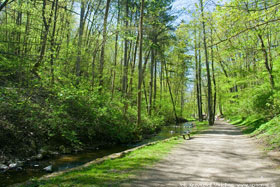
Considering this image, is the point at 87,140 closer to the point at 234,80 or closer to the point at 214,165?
the point at 214,165

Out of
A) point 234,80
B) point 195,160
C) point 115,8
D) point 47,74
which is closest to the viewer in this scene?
point 195,160

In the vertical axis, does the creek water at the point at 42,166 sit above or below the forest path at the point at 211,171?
below

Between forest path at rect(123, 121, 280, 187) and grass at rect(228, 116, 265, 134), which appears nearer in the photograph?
forest path at rect(123, 121, 280, 187)

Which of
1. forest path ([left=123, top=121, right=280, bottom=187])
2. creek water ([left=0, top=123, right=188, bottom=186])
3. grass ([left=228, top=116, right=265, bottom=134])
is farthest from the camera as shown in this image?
grass ([left=228, top=116, right=265, bottom=134])

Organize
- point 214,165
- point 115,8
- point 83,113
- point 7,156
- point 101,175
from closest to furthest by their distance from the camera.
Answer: point 101,175 → point 214,165 → point 7,156 → point 83,113 → point 115,8

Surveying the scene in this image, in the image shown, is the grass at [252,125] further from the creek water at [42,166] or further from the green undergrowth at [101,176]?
the green undergrowth at [101,176]

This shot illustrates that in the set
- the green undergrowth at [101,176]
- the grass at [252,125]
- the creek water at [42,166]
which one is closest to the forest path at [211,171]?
the green undergrowth at [101,176]

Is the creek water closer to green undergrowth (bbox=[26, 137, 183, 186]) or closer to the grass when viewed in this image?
green undergrowth (bbox=[26, 137, 183, 186])

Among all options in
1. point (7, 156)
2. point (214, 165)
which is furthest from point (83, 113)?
point (214, 165)

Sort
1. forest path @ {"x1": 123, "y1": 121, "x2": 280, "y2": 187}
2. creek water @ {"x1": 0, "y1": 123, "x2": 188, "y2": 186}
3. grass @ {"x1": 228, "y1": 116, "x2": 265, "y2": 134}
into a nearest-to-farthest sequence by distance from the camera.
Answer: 1. forest path @ {"x1": 123, "y1": 121, "x2": 280, "y2": 187}
2. creek water @ {"x1": 0, "y1": 123, "x2": 188, "y2": 186}
3. grass @ {"x1": 228, "y1": 116, "x2": 265, "y2": 134}

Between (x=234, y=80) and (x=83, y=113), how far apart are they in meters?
16.1

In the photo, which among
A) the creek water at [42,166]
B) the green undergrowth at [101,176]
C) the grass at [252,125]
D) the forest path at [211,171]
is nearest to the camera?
the green undergrowth at [101,176]

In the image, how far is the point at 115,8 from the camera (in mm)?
18688

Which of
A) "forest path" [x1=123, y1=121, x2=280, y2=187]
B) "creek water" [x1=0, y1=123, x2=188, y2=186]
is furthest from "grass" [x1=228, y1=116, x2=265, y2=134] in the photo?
"creek water" [x1=0, y1=123, x2=188, y2=186]
